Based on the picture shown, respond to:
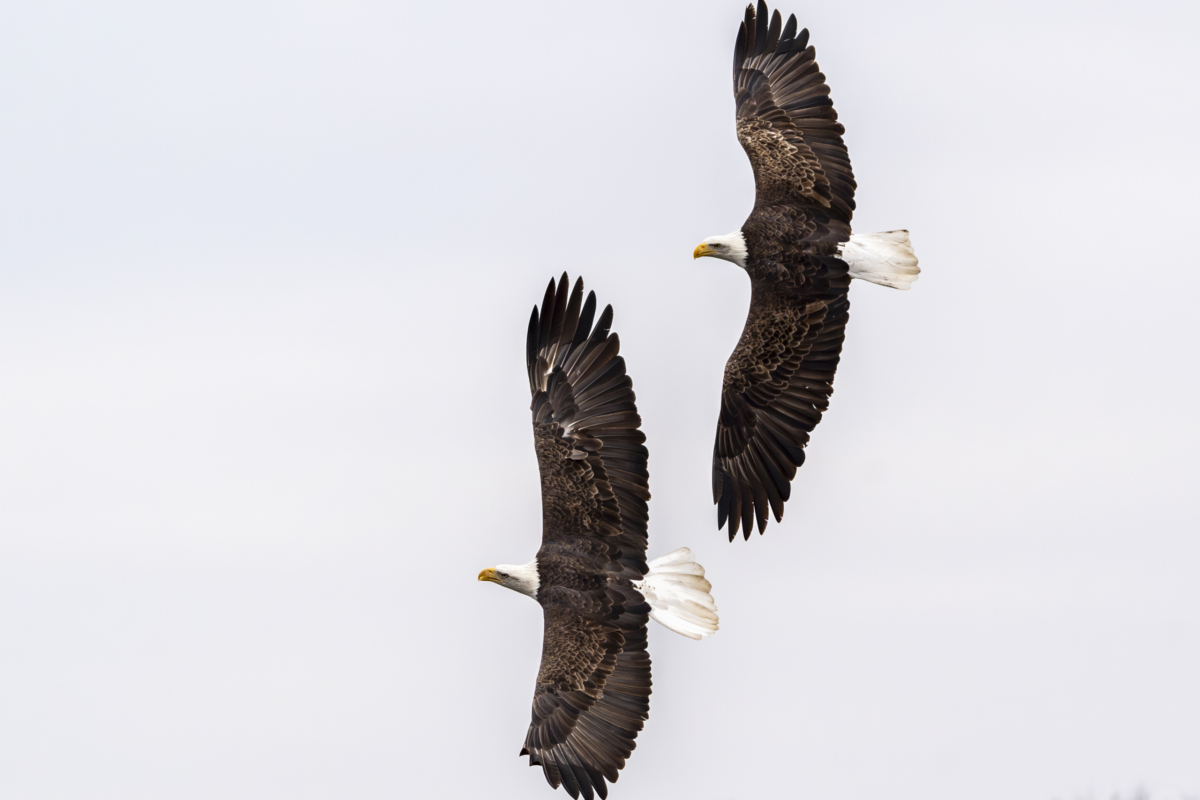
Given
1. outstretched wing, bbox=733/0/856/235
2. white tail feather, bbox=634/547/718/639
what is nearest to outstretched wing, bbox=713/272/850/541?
outstretched wing, bbox=733/0/856/235

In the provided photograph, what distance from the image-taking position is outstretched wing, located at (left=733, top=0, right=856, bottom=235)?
20.5 metres

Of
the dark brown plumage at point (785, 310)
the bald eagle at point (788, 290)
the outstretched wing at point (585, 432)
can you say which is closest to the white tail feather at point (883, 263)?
the bald eagle at point (788, 290)

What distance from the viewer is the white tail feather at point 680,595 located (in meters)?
19.5

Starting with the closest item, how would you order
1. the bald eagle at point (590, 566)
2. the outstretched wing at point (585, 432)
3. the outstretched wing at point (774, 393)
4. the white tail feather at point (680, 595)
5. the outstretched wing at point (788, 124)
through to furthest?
the bald eagle at point (590, 566)
the outstretched wing at point (585, 432)
the white tail feather at point (680, 595)
the outstretched wing at point (774, 393)
the outstretched wing at point (788, 124)

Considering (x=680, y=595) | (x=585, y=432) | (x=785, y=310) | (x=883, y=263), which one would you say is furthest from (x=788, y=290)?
(x=680, y=595)

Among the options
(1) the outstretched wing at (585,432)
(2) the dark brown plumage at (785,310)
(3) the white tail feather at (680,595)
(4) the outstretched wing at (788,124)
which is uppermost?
(4) the outstretched wing at (788,124)

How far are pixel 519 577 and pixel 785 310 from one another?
3406mm

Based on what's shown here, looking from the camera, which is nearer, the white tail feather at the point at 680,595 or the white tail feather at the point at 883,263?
the white tail feather at the point at 680,595

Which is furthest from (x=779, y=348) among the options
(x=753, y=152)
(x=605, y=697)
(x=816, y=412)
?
(x=605, y=697)

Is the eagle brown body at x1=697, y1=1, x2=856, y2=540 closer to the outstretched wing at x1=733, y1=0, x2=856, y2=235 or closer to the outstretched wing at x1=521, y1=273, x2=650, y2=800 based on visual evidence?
the outstretched wing at x1=733, y1=0, x2=856, y2=235

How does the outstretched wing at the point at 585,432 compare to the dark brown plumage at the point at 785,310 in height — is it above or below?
below

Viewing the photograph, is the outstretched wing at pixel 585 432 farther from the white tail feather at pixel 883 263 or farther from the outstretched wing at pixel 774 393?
the white tail feather at pixel 883 263

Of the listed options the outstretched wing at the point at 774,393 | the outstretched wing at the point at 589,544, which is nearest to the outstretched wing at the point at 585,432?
the outstretched wing at the point at 589,544

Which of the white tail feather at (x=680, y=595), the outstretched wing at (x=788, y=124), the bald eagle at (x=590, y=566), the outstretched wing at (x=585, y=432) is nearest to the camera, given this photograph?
the bald eagle at (x=590, y=566)
